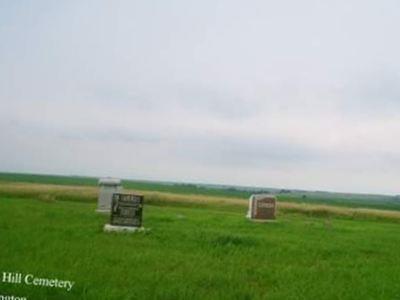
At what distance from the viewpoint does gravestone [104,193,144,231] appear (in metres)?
17.6

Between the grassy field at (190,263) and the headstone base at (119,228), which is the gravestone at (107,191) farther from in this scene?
the headstone base at (119,228)

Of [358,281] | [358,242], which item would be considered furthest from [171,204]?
[358,281]

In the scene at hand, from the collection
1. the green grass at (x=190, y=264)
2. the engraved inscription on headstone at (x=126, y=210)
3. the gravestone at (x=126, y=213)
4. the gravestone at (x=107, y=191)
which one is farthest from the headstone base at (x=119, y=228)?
the gravestone at (x=107, y=191)

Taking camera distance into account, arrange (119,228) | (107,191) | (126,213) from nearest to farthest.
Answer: (119,228), (126,213), (107,191)

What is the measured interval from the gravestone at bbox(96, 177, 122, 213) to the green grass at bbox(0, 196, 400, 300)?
7.53 m

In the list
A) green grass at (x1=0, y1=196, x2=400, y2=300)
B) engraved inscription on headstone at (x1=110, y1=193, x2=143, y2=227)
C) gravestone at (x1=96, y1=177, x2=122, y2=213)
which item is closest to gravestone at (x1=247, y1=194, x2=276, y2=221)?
gravestone at (x1=96, y1=177, x2=122, y2=213)

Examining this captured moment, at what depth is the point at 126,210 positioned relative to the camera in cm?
1781

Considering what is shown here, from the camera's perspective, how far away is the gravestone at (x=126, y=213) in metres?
17.6

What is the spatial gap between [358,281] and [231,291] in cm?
285

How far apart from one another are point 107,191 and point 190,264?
1510 cm

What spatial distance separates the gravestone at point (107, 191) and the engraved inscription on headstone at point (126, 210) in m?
7.42

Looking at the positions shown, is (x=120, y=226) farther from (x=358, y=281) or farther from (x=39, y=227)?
(x=358, y=281)

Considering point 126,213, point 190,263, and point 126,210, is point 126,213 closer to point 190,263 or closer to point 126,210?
point 126,210

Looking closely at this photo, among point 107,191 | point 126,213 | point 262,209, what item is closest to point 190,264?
point 126,213
